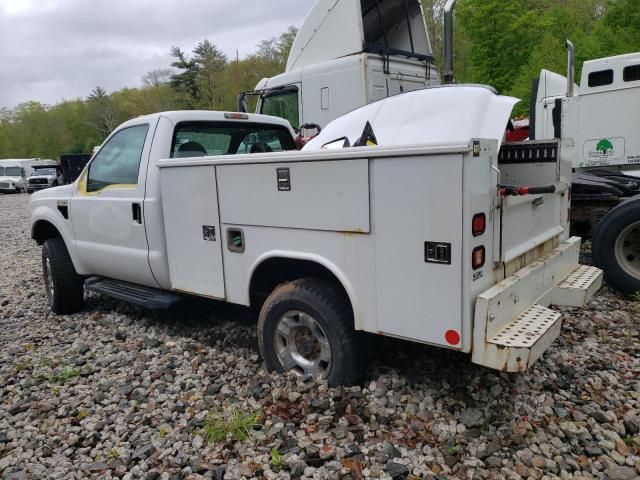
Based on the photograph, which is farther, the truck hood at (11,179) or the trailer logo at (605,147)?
the truck hood at (11,179)

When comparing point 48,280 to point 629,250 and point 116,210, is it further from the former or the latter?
point 629,250

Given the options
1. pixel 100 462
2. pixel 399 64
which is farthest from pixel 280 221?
pixel 399 64

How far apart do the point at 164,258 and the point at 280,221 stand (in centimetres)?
149

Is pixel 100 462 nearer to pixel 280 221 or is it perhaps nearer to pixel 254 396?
pixel 254 396

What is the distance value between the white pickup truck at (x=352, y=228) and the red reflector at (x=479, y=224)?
0.01 m

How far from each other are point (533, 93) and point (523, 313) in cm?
710

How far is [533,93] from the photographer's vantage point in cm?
920

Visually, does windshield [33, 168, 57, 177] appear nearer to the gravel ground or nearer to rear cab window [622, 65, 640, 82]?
the gravel ground

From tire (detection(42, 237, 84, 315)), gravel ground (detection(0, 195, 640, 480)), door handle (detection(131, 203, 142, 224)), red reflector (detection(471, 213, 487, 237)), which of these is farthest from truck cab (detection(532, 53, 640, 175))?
tire (detection(42, 237, 84, 315))

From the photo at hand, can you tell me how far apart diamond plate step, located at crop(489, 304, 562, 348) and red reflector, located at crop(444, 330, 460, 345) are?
168 millimetres

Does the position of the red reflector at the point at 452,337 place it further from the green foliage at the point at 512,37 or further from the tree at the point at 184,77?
the tree at the point at 184,77

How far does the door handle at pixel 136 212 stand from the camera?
15.1ft

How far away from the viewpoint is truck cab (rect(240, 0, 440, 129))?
27.7 ft

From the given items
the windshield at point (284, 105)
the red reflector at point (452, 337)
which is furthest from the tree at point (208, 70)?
the red reflector at point (452, 337)
